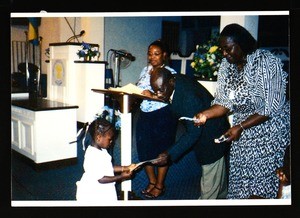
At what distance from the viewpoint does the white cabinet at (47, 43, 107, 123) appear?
3137 millimetres

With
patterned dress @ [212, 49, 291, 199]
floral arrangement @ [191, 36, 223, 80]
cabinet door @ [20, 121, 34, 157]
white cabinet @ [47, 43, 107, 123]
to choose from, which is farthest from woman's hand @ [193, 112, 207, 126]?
A: white cabinet @ [47, 43, 107, 123]

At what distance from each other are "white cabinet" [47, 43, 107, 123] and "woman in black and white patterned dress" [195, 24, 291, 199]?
1.69 metres

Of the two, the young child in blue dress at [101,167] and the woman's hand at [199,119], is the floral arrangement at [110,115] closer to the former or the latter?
the young child in blue dress at [101,167]

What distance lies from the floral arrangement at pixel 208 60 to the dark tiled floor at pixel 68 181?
0.68 m

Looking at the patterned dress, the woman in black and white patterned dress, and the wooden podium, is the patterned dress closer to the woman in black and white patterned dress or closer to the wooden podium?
the woman in black and white patterned dress

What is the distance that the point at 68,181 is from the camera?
87.0 inches

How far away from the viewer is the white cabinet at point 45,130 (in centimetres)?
246

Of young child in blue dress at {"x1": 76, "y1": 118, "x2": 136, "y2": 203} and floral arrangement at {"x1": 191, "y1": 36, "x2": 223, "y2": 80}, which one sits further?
floral arrangement at {"x1": 191, "y1": 36, "x2": 223, "y2": 80}

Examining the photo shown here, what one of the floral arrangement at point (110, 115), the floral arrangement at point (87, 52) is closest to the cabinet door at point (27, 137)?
the floral arrangement at point (110, 115)

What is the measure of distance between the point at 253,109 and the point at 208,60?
0.89 metres

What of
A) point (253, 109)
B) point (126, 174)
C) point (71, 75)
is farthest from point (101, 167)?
point (71, 75)

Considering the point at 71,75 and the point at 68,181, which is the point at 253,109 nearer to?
the point at 68,181
